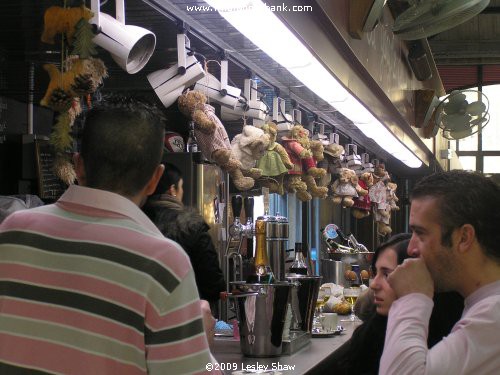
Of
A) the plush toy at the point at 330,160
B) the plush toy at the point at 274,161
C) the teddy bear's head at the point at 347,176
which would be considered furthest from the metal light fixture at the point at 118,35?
the teddy bear's head at the point at 347,176

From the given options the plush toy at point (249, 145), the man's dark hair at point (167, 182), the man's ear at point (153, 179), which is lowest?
the man's dark hair at point (167, 182)

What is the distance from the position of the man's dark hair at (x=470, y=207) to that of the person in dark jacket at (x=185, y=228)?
7.69 feet

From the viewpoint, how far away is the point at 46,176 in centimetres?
435

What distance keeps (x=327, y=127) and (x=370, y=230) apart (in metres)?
5.34

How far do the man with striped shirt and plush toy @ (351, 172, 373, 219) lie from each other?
739 cm

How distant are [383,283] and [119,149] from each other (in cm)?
88

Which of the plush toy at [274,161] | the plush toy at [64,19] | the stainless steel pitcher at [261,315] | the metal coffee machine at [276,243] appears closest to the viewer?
the plush toy at [64,19]

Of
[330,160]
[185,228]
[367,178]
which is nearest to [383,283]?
[185,228]

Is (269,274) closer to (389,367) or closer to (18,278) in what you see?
(389,367)

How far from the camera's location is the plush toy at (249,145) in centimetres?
484

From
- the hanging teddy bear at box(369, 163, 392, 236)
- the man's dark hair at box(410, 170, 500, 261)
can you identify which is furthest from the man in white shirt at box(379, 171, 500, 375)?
the hanging teddy bear at box(369, 163, 392, 236)

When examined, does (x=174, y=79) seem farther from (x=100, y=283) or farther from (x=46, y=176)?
(x=100, y=283)

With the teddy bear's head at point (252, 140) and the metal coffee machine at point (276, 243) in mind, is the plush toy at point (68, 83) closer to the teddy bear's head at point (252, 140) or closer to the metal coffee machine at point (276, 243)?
the metal coffee machine at point (276, 243)

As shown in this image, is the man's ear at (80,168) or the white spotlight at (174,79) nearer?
the man's ear at (80,168)
